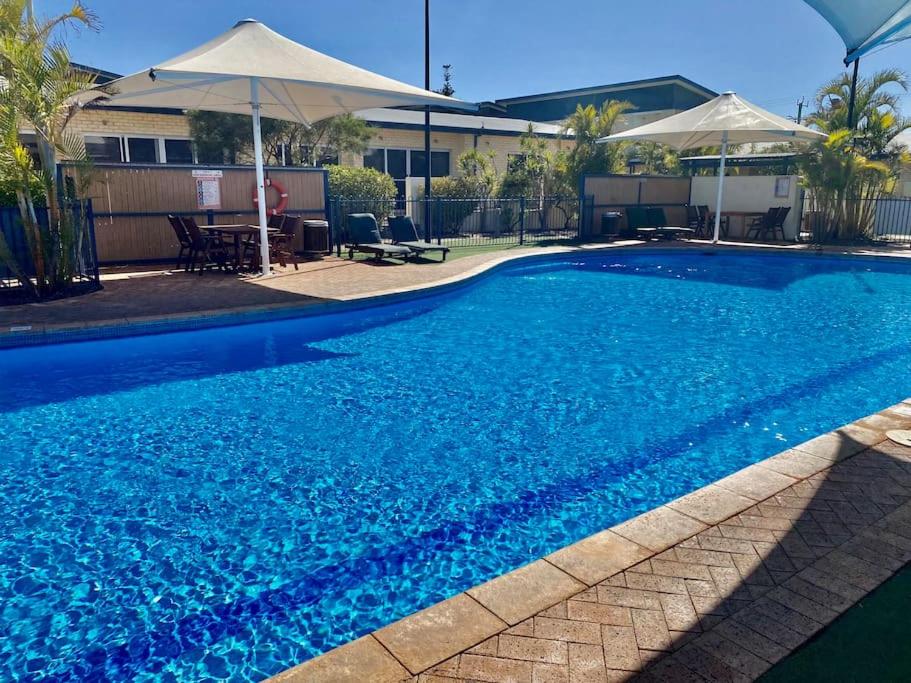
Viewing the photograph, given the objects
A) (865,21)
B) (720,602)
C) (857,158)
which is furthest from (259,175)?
(857,158)

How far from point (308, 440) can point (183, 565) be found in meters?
1.57

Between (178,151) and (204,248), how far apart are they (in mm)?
9721

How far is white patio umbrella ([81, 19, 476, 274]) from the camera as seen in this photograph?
314 inches

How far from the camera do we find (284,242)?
1097 cm

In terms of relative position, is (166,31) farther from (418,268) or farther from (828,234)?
(828,234)

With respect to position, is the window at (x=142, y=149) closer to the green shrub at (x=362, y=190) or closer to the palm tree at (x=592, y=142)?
the green shrub at (x=362, y=190)

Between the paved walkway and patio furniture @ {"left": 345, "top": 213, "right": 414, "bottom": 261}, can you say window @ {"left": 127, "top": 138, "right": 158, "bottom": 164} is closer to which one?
patio furniture @ {"left": 345, "top": 213, "right": 414, "bottom": 261}

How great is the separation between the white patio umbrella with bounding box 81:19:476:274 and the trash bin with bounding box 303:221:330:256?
2081 mm

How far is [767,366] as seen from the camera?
6.41 meters

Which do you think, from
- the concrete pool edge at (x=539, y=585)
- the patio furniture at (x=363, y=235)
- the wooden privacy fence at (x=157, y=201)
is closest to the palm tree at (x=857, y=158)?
the patio furniture at (x=363, y=235)

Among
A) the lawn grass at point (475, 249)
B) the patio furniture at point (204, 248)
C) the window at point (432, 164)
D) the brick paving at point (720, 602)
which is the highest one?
the window at point (432, 164)

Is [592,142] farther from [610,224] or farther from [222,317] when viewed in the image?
[222,317]

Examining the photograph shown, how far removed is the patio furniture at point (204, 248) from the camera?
9.83 meters

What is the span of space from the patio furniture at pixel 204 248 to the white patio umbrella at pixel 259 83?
731mm
